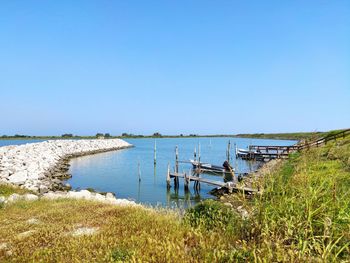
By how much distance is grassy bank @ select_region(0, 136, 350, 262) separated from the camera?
4.88 metres

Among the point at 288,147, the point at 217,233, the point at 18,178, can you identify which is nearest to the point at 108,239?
the point at 217,233

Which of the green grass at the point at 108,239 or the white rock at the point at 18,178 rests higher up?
the green grass at the point at 108,239

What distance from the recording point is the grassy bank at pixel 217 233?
4883 millimetres

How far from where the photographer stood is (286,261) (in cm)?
425

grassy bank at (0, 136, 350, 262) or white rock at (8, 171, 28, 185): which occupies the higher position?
grassy bank at (0, 136, 350, 262)

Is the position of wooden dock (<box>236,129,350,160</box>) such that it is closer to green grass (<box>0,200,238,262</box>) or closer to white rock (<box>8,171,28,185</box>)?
white rock (<box>8,171,28,185</box>)

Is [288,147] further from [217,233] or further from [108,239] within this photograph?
[108,239]

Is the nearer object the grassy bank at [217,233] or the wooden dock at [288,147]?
the grassy bank at [217,233]

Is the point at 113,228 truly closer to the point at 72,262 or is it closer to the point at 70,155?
the point at 72,262

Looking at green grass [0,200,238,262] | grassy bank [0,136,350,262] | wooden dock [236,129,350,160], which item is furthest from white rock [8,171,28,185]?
wooden dock [236,129,350,160]

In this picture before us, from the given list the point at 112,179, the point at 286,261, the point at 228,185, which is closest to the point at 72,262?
the point at 286,261

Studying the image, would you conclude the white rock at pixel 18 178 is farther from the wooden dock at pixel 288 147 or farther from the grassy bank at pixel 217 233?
the wooden dock at pixel 288 147

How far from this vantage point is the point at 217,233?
6.42 meters

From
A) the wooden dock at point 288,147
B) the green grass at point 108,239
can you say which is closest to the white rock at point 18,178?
the green grass at point 108,239
